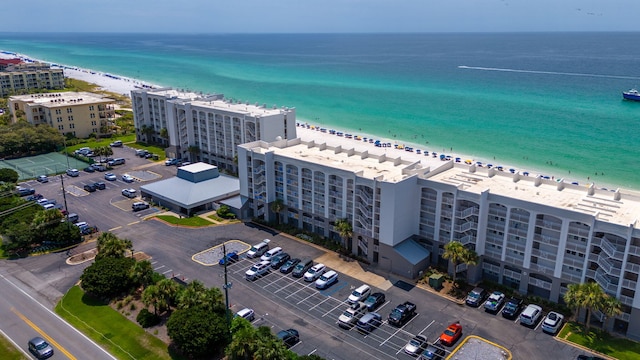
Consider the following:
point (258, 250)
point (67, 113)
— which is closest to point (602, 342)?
point (258, 250)

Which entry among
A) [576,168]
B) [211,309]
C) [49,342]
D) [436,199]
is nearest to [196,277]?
[211,309]

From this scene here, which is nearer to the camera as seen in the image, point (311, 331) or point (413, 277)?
point (311, 331)

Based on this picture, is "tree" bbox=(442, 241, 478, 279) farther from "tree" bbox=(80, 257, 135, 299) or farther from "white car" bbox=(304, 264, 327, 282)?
"tree" bbox=(80, 257, 135, 299)

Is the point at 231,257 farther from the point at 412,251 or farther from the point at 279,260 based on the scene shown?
the point at 412,251

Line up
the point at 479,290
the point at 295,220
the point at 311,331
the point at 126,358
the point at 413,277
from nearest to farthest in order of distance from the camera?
the point at 126,358
the point at 311,331
the point at 479,290
the point at 413,277
the point at 295,220

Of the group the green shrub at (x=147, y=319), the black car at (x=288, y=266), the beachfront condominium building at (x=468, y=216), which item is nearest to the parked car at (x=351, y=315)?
the beachfront condominium building at (x=468, y=216)

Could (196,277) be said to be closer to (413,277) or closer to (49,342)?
(49,342)
